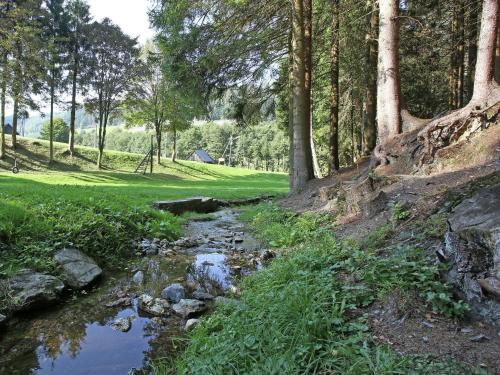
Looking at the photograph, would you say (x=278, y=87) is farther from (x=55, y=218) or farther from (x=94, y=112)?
(x=94, y=112)

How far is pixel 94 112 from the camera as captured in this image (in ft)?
119

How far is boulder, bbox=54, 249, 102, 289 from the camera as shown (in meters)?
5.54

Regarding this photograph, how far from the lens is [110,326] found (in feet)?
14.3

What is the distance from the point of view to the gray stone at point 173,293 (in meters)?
5.04

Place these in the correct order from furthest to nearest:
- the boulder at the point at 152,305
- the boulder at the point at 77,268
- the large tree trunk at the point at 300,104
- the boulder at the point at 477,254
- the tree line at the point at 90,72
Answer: the tree line at the point at 90,72 → the large tree trunk at the point at 300,104 → the boulder at the point at 77,268 → the boulder at the point at 152,305 → the boulder at the point at 477,254

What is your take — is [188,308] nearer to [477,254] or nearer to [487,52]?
[477,254]

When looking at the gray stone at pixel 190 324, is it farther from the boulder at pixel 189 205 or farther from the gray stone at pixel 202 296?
the boulder at pixel 189 205

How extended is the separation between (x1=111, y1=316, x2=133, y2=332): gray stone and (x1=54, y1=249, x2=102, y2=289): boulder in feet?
4.60

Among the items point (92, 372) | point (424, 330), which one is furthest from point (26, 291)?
point (424, 330)

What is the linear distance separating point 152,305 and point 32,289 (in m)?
1.63

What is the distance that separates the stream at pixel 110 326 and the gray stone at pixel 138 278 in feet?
0.16

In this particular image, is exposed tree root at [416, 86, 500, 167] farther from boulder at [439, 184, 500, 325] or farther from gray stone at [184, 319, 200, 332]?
gray stone at [184, 319, 200, 332]

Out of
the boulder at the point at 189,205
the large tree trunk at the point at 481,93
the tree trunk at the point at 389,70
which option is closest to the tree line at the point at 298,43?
the tree trunk at the point at 389,70

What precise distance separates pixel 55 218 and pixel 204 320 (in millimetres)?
4283
